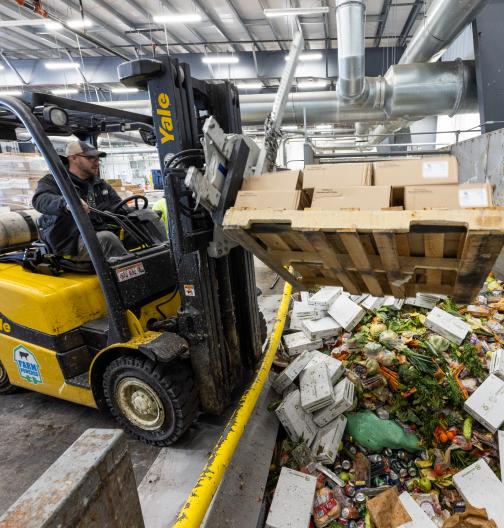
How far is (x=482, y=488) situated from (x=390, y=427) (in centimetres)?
70

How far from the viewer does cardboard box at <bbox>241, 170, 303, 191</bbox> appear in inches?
81.9

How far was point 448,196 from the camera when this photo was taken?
1.71 metres

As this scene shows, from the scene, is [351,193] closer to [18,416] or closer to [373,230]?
[373,230]

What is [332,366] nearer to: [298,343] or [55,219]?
[298,343]

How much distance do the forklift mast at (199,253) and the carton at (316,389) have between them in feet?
1.89

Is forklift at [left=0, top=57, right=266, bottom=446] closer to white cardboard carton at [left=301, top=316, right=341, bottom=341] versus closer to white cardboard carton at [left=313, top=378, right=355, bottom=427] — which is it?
white cardboard carton at [left=313, top=378, right=355, bottom=427]

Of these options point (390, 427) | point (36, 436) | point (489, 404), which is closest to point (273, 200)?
point (390, 427)

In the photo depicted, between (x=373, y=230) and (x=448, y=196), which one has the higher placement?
(x=448, y=196)

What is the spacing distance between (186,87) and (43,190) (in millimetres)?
1594

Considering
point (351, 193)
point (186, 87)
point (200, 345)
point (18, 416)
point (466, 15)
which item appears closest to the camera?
point (351, 193)

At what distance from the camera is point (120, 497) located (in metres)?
1.07

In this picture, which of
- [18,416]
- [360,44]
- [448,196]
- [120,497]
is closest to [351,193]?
[448,196]

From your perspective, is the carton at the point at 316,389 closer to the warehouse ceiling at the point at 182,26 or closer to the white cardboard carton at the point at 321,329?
the white cardboard carton at the point at 321,329

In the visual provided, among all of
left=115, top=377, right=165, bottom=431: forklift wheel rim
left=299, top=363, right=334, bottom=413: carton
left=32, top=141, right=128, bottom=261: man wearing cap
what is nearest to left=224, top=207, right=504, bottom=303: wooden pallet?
left=299, top=363, right=334, bottom=413: carton
